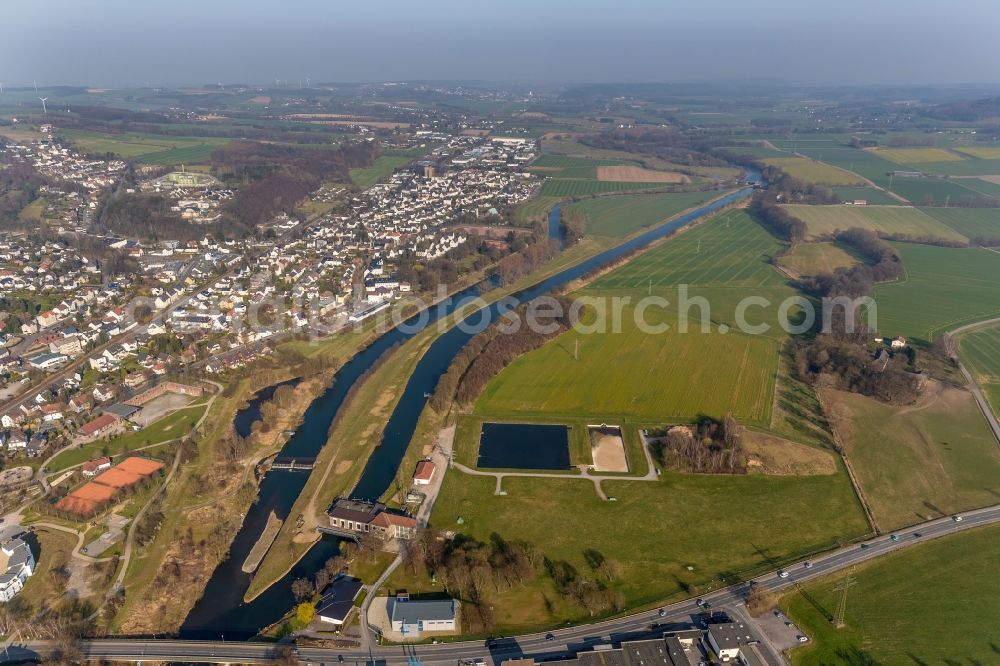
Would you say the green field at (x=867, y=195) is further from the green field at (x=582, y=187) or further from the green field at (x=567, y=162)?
the green field at (x=567, y=162)

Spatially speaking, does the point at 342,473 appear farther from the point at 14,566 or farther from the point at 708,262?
the point at 708,262

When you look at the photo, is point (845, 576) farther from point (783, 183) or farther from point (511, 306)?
point (783, 183)

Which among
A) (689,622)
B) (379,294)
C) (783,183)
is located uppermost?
(783,183)

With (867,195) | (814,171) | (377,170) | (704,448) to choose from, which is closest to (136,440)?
(704,448)

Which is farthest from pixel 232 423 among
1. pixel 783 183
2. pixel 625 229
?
pixel 783 183

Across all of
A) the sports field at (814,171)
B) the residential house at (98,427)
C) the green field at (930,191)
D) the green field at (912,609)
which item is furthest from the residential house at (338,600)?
the sports field at (814,171)
